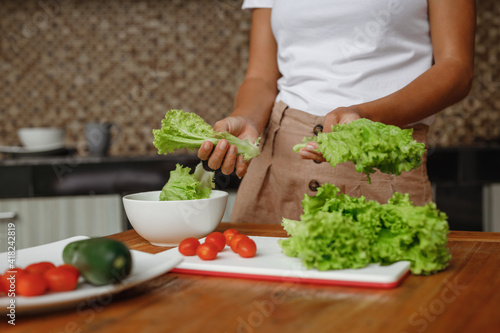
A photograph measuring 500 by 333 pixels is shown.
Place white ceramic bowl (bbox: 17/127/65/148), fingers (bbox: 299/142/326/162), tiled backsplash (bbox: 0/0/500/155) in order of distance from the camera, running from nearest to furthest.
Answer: fingers (bbox: 299/142/326/162)
white ceramic bowl (bbox: 17/127/65/148)
tiled backsplash (bbox: 0/0/500/155)

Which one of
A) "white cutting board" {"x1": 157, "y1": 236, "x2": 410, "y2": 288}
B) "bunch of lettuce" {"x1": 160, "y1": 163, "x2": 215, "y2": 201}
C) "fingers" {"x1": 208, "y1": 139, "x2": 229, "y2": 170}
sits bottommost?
"white cutting board" {"x1": 157, "y1": 236, "x2": 410, "y2": 288}

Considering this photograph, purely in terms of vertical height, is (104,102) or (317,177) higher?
(104,102)

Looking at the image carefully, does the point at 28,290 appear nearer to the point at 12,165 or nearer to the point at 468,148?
the point at 12,165

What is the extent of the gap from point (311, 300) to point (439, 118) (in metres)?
2.82

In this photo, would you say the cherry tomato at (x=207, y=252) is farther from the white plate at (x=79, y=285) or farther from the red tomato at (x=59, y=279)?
the red tomato at (x=59, y=279)

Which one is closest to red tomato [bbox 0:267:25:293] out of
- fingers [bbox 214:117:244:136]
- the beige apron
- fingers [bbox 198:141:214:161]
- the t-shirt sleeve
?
fingers [bbox 198:141:214:161]

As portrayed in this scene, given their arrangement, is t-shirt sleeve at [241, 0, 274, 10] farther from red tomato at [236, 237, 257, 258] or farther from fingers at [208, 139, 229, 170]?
red tomato at [236, 237, 257, 258]

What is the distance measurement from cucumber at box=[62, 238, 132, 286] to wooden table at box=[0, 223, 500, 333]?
0.11 feet

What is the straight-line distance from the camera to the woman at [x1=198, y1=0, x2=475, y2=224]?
1.29 metres

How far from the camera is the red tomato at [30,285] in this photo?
25.3 inches

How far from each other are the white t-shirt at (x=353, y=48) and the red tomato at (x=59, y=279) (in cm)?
90

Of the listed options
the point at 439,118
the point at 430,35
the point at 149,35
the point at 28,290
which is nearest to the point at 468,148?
the point at 439,118

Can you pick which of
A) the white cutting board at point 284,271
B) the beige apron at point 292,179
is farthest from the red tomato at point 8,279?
the beige apron at point 292,179

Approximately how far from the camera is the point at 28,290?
0.64 metres
